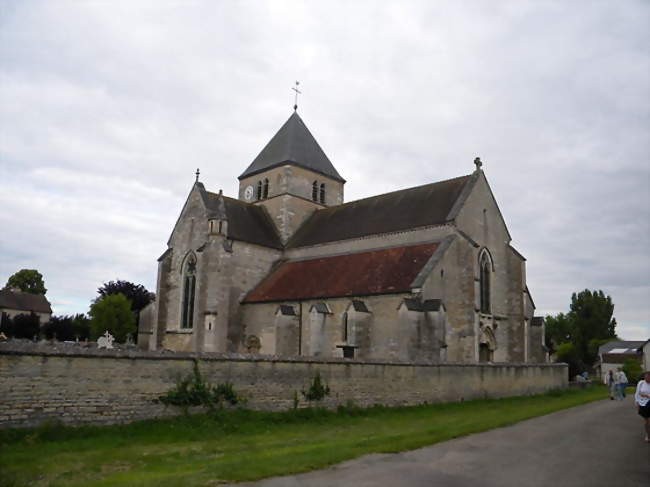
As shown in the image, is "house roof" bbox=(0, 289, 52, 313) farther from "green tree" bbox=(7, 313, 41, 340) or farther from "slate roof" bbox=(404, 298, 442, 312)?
"slate roof" bbox=(404, 298, 442, 312)

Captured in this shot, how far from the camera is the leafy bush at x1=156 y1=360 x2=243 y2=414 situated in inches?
527

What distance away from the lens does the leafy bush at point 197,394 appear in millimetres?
13375

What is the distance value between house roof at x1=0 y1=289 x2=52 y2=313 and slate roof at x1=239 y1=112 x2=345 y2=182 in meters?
45.1

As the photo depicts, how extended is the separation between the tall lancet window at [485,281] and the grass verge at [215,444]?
12549 millimetres

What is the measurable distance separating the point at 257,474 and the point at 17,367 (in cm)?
588

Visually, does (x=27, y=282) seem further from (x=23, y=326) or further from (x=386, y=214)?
(x=386, y=214)

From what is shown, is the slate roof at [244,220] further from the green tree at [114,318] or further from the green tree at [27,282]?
the green tree at [27,282]

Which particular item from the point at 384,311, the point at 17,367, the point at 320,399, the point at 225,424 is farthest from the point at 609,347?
the point at 17,367

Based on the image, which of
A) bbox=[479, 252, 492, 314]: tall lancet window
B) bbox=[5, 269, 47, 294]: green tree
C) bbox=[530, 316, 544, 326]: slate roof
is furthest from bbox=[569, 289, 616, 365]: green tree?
bbox=[5, 269, 47, 294]: green tree

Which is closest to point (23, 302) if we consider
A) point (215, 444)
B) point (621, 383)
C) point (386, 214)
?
point (386, 214)

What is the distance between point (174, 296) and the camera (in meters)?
34.1

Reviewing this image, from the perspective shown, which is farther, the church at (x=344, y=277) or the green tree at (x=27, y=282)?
the green tree at (x=27, y=282)

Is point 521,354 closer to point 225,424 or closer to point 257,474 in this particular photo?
point 225,424

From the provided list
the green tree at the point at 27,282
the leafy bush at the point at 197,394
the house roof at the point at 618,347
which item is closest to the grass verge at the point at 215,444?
the leafy bush at the point at 197,394
